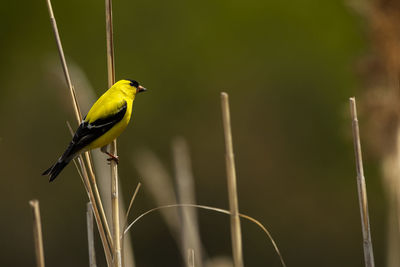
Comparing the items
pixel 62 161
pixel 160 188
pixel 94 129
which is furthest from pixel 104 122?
pixel 160 188

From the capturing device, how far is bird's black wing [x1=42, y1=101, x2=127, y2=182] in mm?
2664

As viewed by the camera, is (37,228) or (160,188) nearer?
(37,228)

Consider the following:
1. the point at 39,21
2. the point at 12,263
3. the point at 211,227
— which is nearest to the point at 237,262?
→ the point at 211,227

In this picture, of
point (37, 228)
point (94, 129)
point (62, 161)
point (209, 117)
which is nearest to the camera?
point (37, 228)

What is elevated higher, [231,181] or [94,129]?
[94,129]

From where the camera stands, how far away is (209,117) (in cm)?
803

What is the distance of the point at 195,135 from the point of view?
8016 mm

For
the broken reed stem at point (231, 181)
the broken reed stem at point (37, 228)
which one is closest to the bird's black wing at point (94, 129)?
the broken reed stem at point (231, 181)

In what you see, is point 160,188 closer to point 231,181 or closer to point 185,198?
point 185,198

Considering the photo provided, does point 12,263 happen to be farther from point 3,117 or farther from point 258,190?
point 258,190

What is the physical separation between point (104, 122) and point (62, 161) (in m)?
0.28

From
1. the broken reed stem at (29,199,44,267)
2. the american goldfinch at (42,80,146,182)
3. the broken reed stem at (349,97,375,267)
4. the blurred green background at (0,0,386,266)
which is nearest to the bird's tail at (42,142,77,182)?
the american goldfinch at (42,80,146,182)

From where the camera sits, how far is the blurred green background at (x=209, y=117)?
301 inches

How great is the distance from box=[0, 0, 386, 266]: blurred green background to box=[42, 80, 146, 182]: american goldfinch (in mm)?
4645
